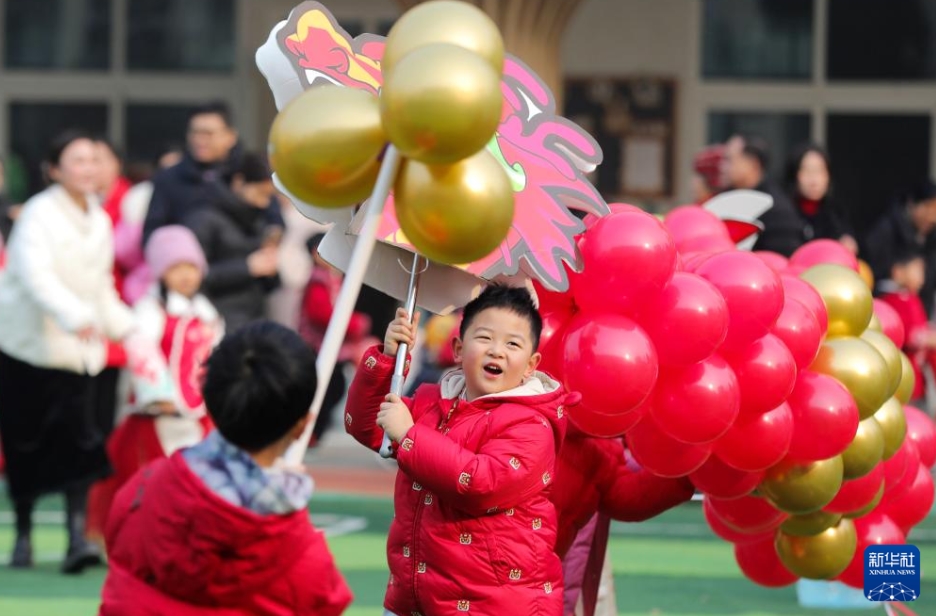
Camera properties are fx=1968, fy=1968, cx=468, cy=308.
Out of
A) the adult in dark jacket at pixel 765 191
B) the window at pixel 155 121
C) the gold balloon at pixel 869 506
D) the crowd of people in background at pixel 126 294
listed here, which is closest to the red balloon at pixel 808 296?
the gold balloon at pixel 869 506

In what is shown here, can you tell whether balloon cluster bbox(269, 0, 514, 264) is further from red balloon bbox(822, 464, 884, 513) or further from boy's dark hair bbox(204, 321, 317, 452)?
red balloon bbox(822, 464, 884, 513)

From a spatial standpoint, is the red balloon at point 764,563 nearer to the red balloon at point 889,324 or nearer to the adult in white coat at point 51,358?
the red balloon at point 889,324

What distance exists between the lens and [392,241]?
15.9 feet

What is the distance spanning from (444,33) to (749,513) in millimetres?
2051

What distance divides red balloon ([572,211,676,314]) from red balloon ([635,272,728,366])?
43 millimetres

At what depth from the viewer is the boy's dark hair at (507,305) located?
4.74 m

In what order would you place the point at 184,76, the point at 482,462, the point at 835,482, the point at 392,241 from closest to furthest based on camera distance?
the point at 482,462, the point at 392,241, the point at 835,482, the point at 184,76

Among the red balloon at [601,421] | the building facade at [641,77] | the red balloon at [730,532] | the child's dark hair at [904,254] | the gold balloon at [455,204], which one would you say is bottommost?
the red balloon at [730,532]

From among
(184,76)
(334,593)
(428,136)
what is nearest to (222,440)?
(334,593)

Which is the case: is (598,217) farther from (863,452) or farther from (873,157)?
(873,157)

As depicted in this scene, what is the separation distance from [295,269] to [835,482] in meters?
6.54

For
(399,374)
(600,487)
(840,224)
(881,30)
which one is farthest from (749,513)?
(881,30)

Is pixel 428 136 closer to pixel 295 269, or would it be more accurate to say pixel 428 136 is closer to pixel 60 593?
pixel 60 593

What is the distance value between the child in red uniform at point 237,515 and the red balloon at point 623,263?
1.36m
